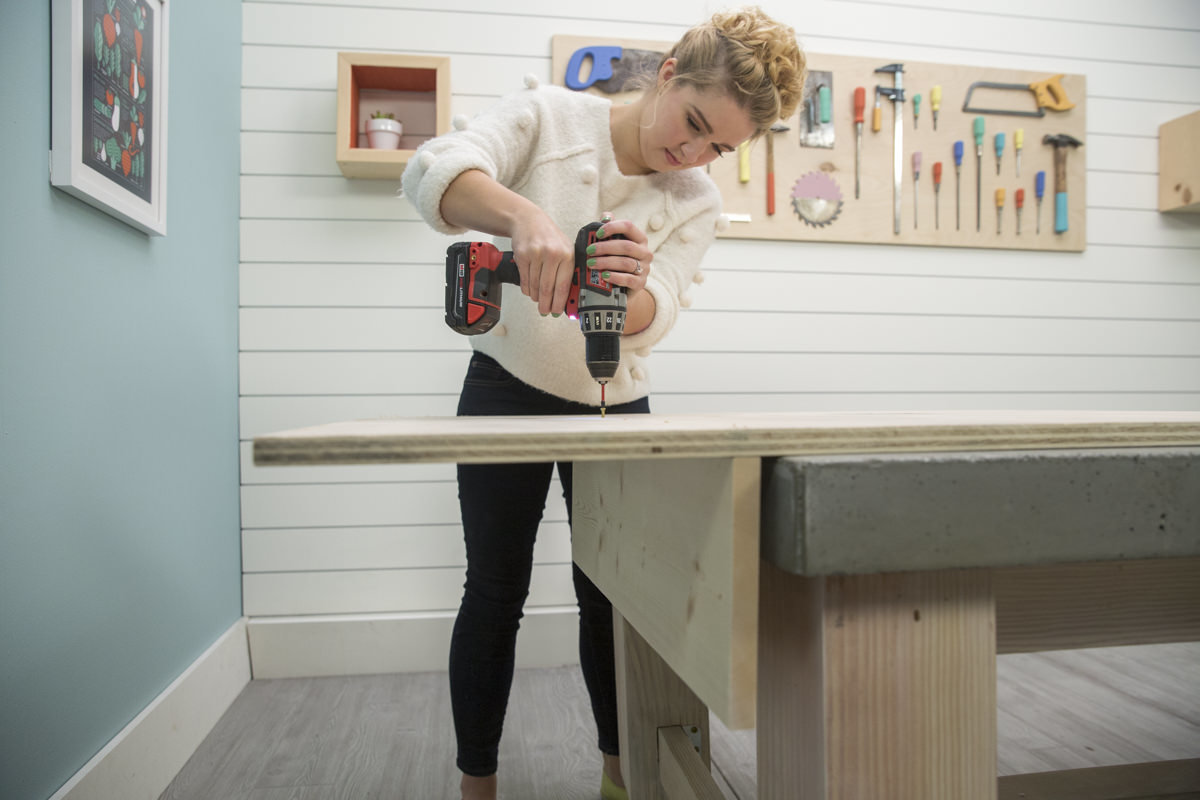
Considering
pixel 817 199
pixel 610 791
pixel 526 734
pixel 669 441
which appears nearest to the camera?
pixel 669 441

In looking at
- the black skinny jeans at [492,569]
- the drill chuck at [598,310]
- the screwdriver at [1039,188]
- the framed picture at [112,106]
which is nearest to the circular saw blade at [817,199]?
the screwdriver at [1039,188]

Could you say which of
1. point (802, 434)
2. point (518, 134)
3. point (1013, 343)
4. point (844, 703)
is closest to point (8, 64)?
point (518, 134)

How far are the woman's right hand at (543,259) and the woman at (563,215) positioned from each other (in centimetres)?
12

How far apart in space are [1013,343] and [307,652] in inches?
92.9

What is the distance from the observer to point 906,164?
2146 millimetres

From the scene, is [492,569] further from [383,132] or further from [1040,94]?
[1040,94]

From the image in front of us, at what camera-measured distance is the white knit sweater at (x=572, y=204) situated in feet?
3.77

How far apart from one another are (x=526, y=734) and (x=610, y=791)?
35cm

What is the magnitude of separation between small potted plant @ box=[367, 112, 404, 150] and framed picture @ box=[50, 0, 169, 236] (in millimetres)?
532

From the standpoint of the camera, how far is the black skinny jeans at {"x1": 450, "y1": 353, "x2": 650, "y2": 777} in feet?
3.75

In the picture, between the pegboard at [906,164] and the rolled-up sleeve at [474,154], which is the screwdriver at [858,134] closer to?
the pegboard at [906,164]

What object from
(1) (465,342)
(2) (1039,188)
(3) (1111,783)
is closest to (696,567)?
(3) (1111,783)

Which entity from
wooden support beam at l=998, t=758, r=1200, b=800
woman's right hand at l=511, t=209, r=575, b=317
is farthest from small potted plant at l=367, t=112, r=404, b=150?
wooden support beam at l=998, t=758, r=1200, b=800

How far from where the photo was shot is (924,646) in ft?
1.87
